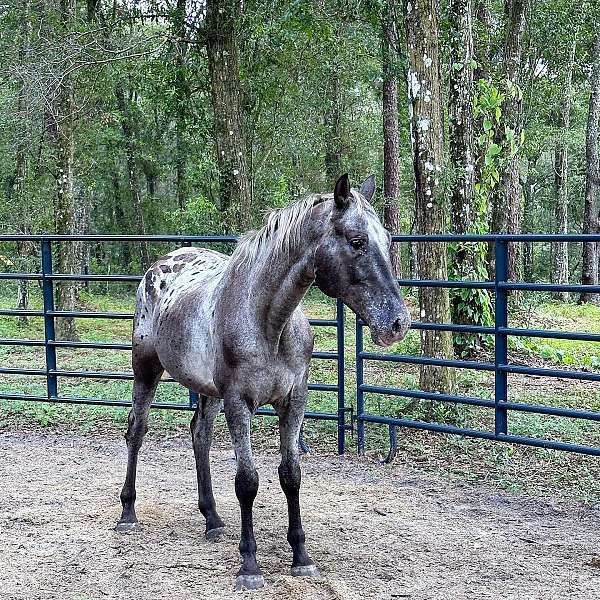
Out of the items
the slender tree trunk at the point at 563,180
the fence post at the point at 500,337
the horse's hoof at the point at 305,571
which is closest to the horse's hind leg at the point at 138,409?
the horse's hoof at the point at 305,571

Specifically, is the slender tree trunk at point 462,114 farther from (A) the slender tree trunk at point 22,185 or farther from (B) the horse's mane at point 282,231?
(A) the slender tree trunk at point 22,185

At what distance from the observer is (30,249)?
51.3 feet

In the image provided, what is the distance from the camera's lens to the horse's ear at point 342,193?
11.7 ft

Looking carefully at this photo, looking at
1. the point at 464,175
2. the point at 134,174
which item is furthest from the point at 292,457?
A: the point at 134,174

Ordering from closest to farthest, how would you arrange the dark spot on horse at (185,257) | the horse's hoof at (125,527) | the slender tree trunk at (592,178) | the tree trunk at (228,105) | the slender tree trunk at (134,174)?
the horse's hoof at (125,527), the dark spot on horse at (185,257), the tree trunk at (228,105), the slender tree trunk at (592,178), the slender tree trunk at (134,174)

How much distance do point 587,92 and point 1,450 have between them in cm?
2411

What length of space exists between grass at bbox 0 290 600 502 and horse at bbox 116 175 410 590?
6.52ft

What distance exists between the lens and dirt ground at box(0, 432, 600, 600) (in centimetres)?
383

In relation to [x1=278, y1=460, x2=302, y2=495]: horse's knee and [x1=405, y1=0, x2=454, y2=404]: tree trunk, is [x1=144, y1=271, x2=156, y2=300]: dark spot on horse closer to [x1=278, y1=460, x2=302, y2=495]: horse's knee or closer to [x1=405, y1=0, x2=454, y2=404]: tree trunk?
[x1=278, y1=460, x2=302, y2=495]: horse's knee

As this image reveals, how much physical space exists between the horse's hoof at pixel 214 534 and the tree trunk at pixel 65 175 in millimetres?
7422

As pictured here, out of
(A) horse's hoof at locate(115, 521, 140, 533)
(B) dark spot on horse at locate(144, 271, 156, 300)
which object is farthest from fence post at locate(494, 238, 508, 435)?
(A) horse's hoof at locate(115, 521, 140, 533)

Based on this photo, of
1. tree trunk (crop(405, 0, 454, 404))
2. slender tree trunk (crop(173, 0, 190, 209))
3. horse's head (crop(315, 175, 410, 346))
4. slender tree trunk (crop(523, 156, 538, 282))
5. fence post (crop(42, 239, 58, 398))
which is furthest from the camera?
slender tree trunk (crop(523, 156, 538, 282))

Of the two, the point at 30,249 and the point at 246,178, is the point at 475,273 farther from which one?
the point at 30,249

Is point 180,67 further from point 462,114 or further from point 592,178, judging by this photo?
Answer: point 592,178
